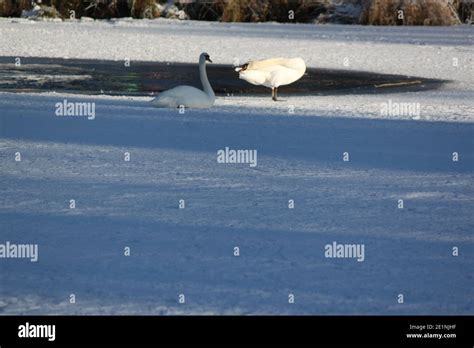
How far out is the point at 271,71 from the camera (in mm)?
Result: 15141

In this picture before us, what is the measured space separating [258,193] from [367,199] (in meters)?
0.90

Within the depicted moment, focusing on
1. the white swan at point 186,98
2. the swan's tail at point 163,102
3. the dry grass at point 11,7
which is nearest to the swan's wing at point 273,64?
the white swan at point 186,98

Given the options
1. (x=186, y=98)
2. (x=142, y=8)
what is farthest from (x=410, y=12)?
(x=186, y=98)

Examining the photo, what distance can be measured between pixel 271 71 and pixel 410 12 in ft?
81.1

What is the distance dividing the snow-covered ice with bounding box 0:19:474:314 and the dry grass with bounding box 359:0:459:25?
23911 millimetres

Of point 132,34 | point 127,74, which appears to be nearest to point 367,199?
point 127,74

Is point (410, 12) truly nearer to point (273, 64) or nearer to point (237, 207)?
point (273, 64)

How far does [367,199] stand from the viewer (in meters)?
7.95

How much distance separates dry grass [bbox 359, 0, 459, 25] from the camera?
38.2 metres

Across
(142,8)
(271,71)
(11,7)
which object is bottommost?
(271,71)

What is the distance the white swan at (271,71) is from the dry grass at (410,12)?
23.5 meters

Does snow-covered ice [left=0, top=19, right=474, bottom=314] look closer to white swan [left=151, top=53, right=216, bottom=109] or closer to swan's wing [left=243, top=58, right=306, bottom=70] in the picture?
white swan [left=151, top=53, right=216, bottom=109]

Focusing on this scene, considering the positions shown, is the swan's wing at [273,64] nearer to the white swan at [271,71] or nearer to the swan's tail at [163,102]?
the white swan at [271,71]

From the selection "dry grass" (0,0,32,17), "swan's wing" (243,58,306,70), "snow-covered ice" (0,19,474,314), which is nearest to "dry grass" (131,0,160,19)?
"dry grass" (0,0,32,17)
